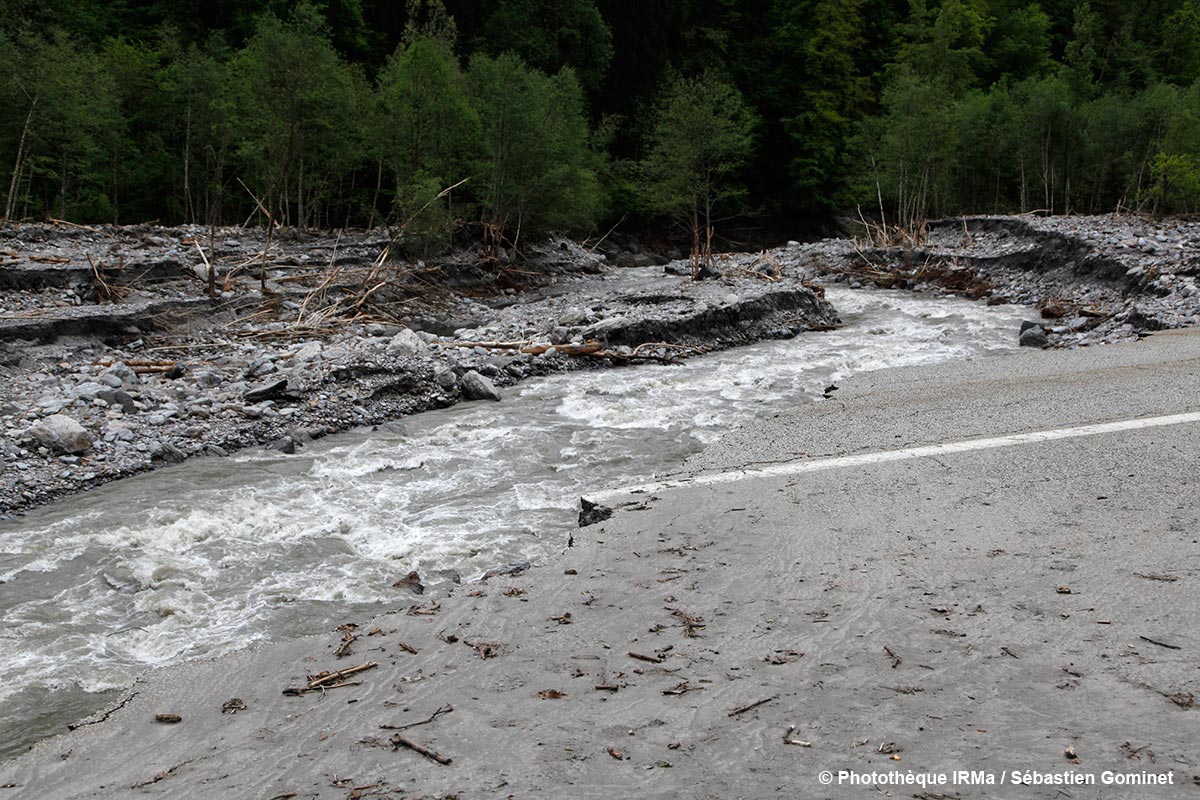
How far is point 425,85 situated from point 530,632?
24349 mm

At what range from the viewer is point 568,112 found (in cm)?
3288

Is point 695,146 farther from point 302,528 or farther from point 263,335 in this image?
point 302,528

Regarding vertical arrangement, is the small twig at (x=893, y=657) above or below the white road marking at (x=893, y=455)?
above

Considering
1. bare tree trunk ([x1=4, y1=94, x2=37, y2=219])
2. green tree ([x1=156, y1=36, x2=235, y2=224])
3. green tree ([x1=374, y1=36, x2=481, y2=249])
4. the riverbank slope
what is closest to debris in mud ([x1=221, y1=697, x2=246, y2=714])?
the riverbank slope

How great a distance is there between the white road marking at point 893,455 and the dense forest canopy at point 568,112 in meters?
16.1

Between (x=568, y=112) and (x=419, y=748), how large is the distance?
32.6 m

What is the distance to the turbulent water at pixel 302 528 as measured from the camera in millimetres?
4957

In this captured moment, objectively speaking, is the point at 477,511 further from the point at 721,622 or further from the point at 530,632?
A: the point at 721,622

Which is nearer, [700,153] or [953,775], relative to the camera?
[953,775]

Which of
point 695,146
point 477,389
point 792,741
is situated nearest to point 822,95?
point 695,146

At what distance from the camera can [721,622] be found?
3.99m

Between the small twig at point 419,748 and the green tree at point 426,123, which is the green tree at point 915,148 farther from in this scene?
the small twig at point 419,748

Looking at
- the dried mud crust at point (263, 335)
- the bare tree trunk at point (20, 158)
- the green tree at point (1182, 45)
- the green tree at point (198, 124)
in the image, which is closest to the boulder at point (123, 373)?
the dried mud crust at point (263, 335)

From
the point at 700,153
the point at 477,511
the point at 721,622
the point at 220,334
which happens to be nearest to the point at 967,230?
the point at 700,153
